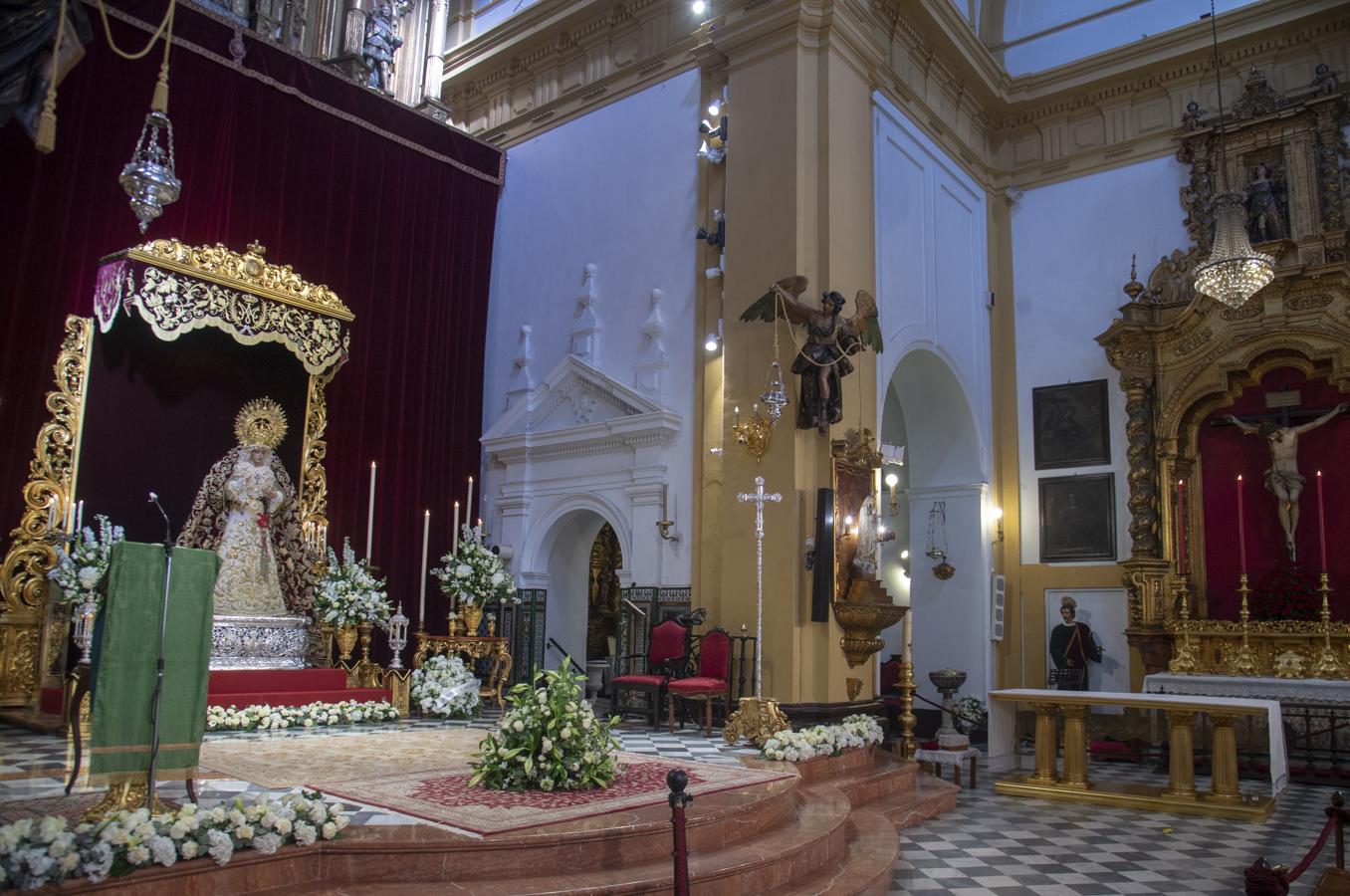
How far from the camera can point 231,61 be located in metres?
11.1

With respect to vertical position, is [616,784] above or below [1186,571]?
below

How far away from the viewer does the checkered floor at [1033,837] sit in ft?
19.8

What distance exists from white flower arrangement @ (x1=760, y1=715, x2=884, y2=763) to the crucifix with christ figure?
18.9 ft

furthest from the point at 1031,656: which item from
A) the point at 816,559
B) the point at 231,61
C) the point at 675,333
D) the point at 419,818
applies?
Answer: the point at 231,61

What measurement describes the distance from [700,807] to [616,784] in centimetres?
60

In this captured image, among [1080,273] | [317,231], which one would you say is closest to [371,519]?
[317,231]

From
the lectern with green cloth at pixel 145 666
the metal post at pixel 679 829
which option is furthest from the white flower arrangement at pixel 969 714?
the lectern with green cloth at pixel 145 666

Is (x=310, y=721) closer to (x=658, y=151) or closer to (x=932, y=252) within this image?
(x=658, y=151)

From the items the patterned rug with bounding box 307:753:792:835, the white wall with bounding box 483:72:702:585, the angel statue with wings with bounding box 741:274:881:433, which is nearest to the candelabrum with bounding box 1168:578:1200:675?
the angel statue with wings with bounding box 741:274:881:433

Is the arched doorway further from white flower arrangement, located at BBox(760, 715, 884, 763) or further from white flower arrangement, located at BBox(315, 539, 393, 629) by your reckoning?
white flower arrangement, located at BBox(760, 715, 884, 763)

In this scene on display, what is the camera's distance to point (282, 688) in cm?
919

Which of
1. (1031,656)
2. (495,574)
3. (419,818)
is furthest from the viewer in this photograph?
(1031,656)

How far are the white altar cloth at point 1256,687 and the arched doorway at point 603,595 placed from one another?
734 cm

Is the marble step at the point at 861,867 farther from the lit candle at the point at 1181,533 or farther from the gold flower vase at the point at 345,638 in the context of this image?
the lit candle at the point at 1181,533
